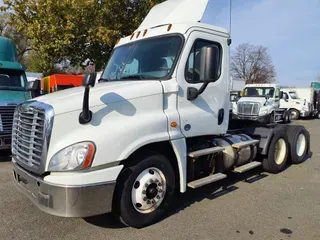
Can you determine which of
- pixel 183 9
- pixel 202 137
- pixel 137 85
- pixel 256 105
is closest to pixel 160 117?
pixel 137 85

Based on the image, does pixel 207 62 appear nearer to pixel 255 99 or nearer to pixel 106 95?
pixel 106 95

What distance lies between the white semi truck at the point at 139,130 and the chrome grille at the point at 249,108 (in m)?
12.8

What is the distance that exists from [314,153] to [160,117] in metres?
6.85

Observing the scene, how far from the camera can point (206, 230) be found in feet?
12.7

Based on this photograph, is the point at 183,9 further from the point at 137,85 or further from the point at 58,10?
the point at 58,10

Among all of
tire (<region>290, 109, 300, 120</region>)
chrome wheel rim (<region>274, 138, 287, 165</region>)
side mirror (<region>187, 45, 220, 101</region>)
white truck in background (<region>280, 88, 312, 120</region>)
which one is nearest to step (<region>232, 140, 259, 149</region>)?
chrome wheel rim (<region>274, 138, 287, 165</region>)

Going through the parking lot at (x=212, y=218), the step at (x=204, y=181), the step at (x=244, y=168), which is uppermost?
the step at (x=204, y=181)

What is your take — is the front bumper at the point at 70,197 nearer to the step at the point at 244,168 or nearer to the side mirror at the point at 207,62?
the side mirror at the point at 207,62

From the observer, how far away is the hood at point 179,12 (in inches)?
186

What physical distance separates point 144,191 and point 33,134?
1.51m

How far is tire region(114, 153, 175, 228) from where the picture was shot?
370 centimetres

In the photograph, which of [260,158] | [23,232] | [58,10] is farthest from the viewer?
[58,10]

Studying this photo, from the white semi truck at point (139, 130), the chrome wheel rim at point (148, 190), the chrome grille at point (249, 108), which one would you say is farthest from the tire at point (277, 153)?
the chrome grille at point (249, 108)

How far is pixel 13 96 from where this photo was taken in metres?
8.16
